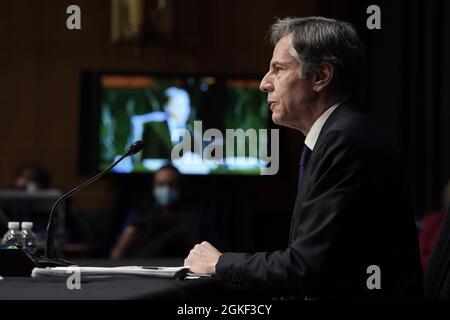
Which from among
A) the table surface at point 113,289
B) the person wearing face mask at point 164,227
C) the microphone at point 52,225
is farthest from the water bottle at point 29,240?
the person wearing face mask at point 164,227

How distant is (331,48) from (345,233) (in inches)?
20.2

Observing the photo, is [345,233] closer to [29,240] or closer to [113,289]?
[113,289]

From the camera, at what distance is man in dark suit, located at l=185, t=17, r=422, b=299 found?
6.31 ft

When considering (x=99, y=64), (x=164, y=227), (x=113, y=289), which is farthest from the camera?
(x=99, y=64)

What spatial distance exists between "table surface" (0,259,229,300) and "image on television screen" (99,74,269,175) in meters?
4.75

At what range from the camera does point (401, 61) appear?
21.9ft

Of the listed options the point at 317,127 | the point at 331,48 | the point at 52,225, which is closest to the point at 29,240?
the point at 52,225

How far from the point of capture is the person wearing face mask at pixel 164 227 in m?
4.93

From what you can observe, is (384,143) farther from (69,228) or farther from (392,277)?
(69,228)

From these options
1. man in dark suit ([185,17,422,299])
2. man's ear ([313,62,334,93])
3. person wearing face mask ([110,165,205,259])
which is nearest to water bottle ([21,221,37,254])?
man in dark suit ([185,17,422,299])

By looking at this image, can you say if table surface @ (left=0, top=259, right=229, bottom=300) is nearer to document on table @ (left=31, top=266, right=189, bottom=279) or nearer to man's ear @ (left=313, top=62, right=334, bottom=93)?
document on table @ (left=31, top=266, right=189, bottom=279)

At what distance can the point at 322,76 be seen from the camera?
2250 mm

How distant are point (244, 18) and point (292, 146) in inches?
45.3

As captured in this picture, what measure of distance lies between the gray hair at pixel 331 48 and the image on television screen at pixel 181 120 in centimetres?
473
